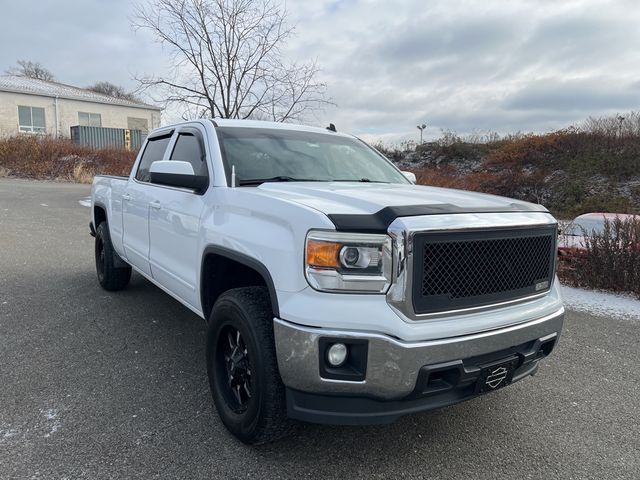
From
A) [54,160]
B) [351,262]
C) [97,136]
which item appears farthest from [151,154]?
[97,136]

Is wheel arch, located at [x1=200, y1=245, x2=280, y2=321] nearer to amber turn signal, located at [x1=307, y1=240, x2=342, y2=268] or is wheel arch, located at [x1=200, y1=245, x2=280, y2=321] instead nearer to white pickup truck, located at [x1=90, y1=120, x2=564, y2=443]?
white pickup truck, located at [x1=90, y1=120, x2=564, y2=443]

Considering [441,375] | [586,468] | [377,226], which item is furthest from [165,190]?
[586,468]

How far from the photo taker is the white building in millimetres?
31641

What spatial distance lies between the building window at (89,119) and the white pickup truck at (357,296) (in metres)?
36.2

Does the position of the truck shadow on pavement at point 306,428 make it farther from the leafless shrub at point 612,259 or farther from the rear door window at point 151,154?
the leafless shrub at point 612,259

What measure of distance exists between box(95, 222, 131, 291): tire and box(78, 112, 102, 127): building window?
109ft

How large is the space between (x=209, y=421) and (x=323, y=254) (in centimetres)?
142

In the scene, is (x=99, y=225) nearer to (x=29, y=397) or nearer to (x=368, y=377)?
(x=29, y=397)

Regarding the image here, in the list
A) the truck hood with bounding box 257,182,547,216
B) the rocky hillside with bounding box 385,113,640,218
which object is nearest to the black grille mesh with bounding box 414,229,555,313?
the truck hood with bounding box 257,182,547,216

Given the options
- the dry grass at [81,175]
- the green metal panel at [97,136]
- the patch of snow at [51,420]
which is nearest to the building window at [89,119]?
the green metal panel at [97,136]

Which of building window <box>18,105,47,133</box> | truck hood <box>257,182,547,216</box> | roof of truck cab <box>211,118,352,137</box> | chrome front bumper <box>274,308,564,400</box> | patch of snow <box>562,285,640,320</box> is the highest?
building window <box>18,105,47,133</box>

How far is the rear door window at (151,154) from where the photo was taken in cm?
440

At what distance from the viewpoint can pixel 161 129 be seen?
463cm

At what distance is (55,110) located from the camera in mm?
33281
